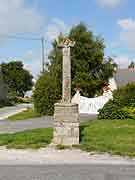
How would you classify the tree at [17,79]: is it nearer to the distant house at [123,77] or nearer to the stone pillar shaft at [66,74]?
the distant house at [123,77]

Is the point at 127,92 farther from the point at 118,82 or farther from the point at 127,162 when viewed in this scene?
the point at 118,82

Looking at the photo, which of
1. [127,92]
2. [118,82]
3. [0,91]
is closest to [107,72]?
[127,92]

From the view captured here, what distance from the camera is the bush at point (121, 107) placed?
→ 2319cm

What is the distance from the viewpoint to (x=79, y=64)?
116ft

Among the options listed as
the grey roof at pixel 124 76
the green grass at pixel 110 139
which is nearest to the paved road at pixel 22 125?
the green grass at pixel 110 139

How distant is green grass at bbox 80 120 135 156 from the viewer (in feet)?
41.6

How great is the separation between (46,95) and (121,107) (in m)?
8.49

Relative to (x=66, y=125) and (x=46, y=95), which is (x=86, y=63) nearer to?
(x=46, y=95)

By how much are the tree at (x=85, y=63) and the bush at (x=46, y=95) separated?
2.71 meters
